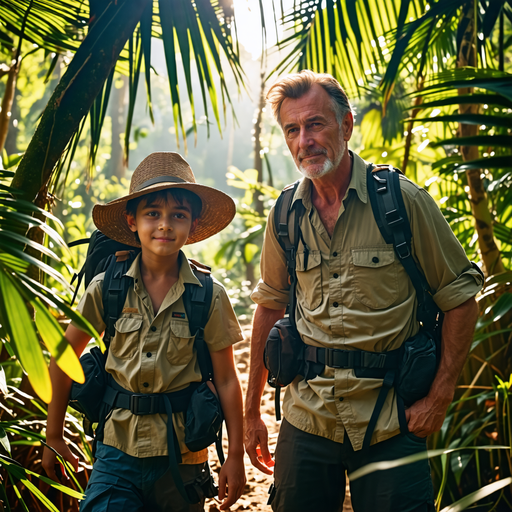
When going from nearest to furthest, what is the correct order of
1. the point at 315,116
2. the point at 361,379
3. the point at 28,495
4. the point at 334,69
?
the point at 361,379 < the point at 315,116 < the point at 28,495 < the point at 334,69

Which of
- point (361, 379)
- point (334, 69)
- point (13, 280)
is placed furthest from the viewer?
point (334, 69)

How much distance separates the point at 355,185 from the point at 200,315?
0.82 meters

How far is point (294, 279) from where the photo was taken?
231 cm

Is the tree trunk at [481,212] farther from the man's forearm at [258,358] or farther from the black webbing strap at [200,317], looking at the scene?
the black webbing strap at [200,317]

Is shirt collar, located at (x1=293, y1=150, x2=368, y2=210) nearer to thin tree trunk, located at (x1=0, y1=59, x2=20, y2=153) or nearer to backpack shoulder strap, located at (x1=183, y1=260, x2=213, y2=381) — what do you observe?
backpack shoulder strap, located at (x1=183, y1=260, x2=213, y2=381)

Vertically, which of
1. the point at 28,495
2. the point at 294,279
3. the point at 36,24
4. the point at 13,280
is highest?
the point at 36,24

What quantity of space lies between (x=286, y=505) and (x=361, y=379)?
613 mm

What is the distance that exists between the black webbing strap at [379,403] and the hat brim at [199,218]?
38.9 inches

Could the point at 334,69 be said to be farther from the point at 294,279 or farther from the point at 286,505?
the point at 286,505

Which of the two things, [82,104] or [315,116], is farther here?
[315,116]

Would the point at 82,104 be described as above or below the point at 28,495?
above

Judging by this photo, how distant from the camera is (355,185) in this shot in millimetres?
2150

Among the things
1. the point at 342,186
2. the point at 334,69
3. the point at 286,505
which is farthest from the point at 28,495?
the point at 334,69

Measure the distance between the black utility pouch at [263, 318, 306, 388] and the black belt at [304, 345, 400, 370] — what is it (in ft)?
0.39
